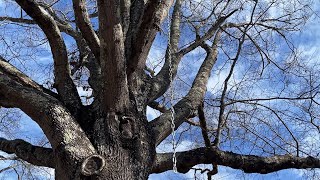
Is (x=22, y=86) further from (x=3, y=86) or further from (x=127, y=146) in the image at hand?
(x=127, y=146)

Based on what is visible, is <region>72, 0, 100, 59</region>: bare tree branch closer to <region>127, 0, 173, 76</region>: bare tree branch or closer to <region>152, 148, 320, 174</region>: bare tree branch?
<region>127, 0, 173, 76</region>: bare tree branch

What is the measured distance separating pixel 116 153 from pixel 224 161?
0.91 meters

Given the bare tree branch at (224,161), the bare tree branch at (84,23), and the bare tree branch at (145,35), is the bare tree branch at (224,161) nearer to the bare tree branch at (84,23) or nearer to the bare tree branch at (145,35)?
the bare tree branch at (145,35)

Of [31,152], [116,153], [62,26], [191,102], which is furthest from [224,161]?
Answer: [62,26]

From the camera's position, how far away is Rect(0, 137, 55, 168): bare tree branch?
9.58 ft

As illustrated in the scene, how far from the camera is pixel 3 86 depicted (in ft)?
9.55

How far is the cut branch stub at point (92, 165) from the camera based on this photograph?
251 centimetres

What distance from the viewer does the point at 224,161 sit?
10.5ft

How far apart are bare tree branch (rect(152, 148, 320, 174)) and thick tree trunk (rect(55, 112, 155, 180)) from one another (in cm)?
29

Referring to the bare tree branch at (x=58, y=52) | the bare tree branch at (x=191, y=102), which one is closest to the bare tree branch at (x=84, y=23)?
the bare tree branch at (x=58, y=52)

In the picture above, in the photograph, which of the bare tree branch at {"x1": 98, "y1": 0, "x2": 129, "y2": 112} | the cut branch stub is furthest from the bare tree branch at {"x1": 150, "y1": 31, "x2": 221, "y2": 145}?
the cut branch stub

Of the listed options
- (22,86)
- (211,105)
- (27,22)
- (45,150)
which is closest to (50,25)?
(22,86)

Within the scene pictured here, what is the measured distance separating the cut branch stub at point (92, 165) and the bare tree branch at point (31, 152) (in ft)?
1.36

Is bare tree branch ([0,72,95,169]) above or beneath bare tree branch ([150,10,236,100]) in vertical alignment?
beneath
